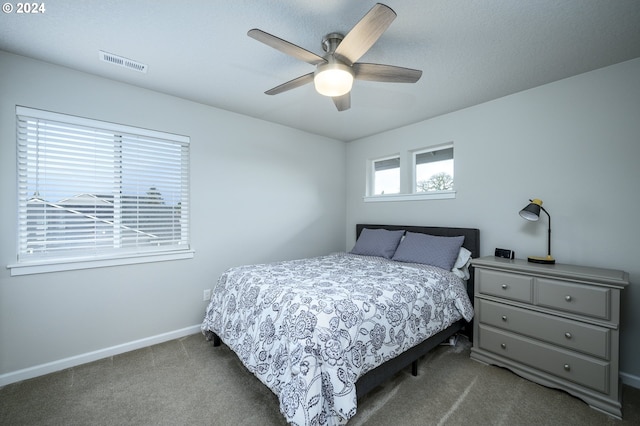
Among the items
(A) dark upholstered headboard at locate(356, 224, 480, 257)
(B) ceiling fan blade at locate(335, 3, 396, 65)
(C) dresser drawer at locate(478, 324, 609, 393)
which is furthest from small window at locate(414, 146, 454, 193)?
(B) ceiling fan blade at locate(335, 3, 396, 65)

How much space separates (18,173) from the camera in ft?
6.57

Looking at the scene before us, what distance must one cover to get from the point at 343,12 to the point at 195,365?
2.78 m

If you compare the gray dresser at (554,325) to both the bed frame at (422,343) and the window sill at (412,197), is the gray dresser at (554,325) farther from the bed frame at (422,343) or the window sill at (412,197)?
the window sill at (412,197)

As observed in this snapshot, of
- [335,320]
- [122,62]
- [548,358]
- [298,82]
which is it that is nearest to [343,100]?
[298,82]

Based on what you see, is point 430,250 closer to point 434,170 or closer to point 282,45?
point 434,170

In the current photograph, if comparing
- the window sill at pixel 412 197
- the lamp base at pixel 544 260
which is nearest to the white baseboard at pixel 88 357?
Answer: the window sill at pixel 412 197

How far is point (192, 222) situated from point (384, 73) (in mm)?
2314

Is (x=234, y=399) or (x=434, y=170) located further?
(x=434, y=170)

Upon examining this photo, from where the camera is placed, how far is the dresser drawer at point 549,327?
1751 mm

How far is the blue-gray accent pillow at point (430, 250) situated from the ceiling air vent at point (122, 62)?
9.85ft

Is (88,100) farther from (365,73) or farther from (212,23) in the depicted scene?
(365,73)

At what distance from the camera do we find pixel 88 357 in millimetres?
2234

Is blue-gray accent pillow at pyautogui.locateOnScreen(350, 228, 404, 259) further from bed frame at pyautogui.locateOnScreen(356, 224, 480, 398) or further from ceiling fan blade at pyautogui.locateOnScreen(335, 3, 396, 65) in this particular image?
ceiling fan blade at pyautogui.locateOnScreen(335, 3, 396, 65)

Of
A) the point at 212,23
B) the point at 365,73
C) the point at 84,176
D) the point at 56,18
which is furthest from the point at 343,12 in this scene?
the point at 84,176
